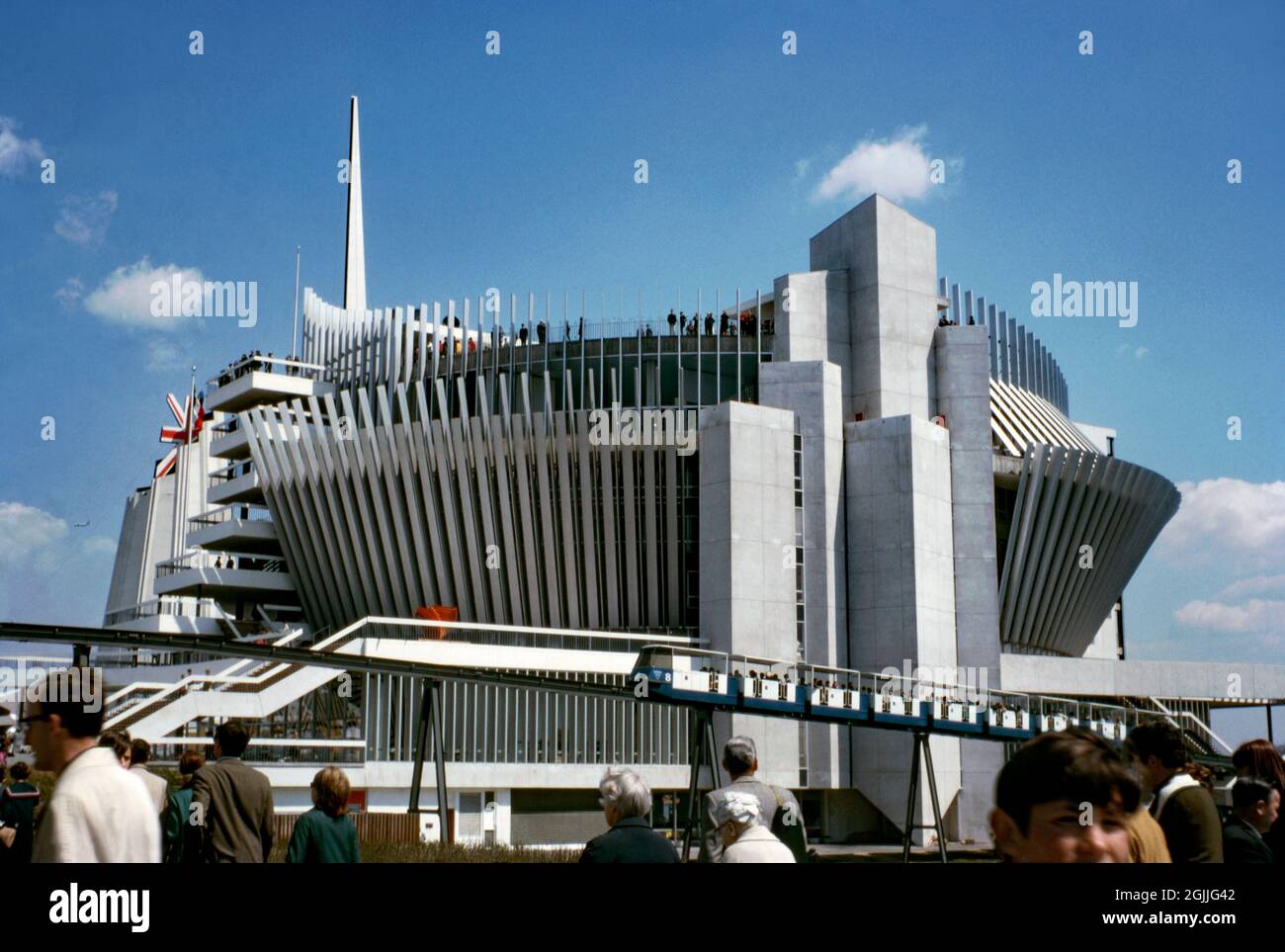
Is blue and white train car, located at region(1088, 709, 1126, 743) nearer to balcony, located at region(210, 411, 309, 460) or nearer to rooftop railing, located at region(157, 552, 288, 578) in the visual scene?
rooftop railing, located at region(157, 552, 288, 578)

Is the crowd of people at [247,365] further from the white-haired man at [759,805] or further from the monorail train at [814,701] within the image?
the white-haired man at [759,805]

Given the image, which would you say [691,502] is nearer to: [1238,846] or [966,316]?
[966,316]

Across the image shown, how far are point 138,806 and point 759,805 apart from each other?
3.24 m

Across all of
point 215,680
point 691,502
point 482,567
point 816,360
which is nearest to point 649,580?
point 691,502

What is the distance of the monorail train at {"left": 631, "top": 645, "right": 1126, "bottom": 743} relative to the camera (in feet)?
101

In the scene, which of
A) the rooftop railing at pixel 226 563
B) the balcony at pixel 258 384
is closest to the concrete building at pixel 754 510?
the rooftop railing at pixel 226 563

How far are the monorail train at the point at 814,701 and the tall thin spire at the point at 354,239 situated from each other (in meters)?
47.1

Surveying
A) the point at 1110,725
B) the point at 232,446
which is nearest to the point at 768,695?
the point at 1110,725

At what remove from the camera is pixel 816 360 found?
4834 cm

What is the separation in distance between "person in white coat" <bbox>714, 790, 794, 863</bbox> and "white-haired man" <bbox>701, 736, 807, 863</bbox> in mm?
52

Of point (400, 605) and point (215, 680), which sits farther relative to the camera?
point (400, 605)

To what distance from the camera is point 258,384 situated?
2734 inches
